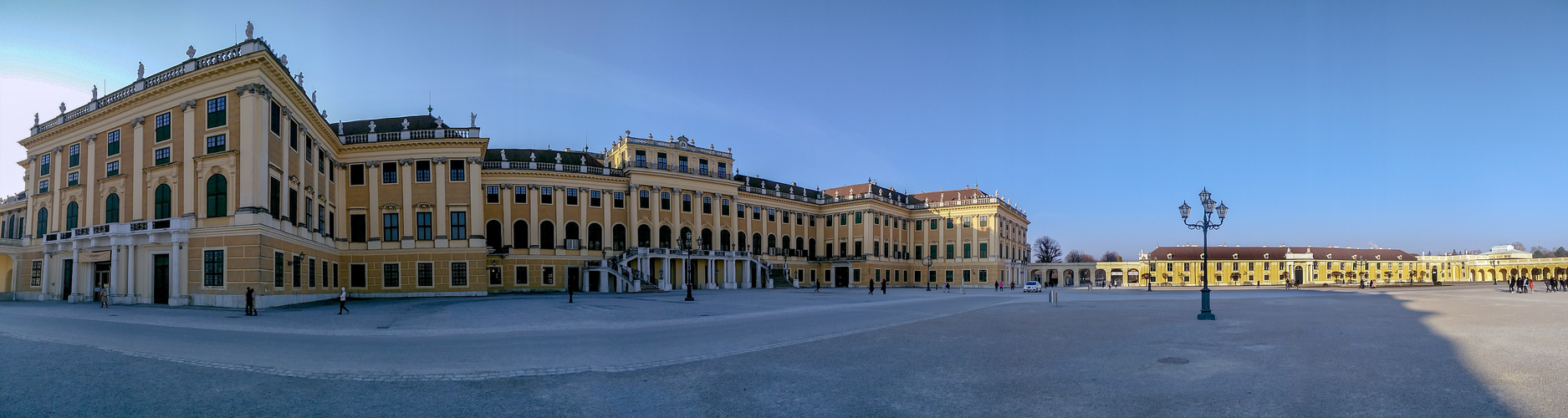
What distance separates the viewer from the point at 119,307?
27000mm

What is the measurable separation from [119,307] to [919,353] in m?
30.6

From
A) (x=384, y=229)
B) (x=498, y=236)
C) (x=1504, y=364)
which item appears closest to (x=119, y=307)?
(x=384, y=229)

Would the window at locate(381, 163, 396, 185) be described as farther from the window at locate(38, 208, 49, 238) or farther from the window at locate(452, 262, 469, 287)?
the window at locate(38, 208, 49, 238)

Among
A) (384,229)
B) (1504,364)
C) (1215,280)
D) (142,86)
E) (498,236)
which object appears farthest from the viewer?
(1215,280)

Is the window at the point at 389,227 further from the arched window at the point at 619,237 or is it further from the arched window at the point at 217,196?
the arched window at the point at 619,237

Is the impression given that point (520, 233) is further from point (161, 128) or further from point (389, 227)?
point (161, 128)

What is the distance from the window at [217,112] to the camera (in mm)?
29672

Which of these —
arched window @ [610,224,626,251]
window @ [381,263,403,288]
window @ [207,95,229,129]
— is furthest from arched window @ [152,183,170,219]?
arched window @ [610,224,626,251]

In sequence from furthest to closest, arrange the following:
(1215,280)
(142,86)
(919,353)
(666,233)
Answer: (1215,280) → (666,233) → (142,86) → (919,353)

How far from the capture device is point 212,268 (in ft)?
95.2

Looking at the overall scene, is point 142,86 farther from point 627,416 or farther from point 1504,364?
point 1504,364

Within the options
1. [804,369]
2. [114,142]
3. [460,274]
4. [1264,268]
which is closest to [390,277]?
[460,274]

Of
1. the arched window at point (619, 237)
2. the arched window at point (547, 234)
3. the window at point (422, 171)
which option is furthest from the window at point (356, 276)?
the arched window at point (619, 237)

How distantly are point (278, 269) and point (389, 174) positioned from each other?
1350cm
